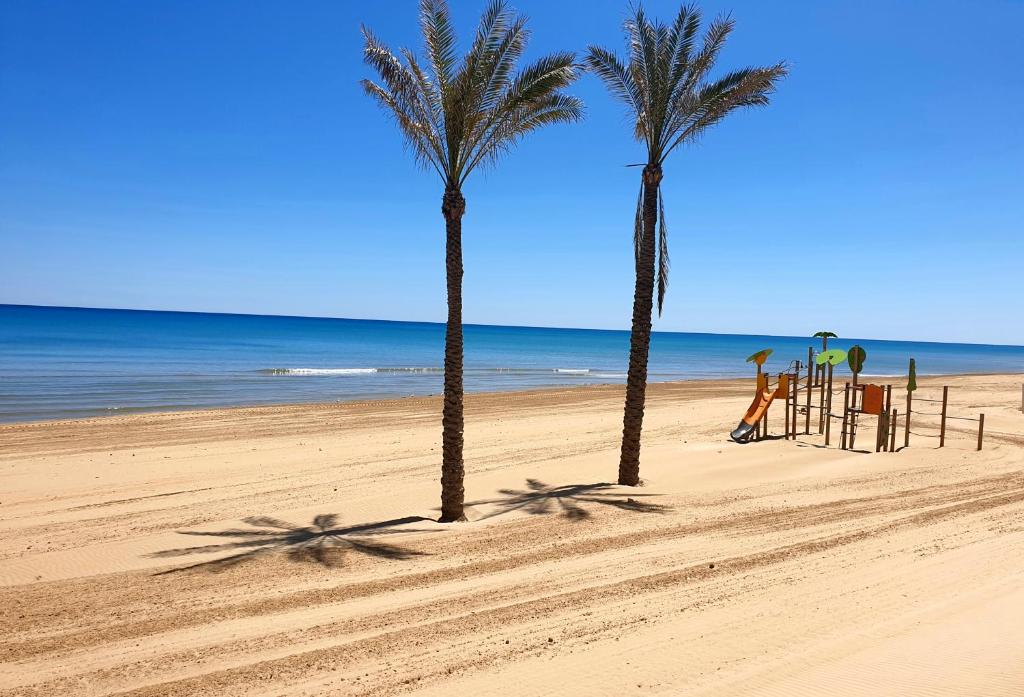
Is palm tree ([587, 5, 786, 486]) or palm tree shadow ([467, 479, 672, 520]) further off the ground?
palm tree ([587, 5, 786, 486])

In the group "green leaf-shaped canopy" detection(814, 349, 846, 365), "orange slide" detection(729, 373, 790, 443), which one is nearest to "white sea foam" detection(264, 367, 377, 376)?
"orange slide" detection(729, 373, 790, 443)

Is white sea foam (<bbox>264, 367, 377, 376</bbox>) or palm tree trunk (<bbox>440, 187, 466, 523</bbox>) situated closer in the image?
palm tree trunk (<bbox>440, 187, 466, 523</bbox>)

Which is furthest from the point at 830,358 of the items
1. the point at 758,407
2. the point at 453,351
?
the point at 453,351

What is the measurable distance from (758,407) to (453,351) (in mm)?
13004

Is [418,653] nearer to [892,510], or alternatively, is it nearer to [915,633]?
[915,633]

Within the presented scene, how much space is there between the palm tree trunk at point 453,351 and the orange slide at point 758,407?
1110 centimetres

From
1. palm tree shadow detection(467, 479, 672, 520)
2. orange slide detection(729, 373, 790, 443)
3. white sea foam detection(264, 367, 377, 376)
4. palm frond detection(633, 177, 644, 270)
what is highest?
palm frond detection(633, 177, 644, 270)

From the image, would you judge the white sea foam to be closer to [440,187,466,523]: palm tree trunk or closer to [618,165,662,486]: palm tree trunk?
[618,165,662,486]: palm tree trunk

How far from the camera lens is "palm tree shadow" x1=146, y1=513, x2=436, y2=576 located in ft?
29.8

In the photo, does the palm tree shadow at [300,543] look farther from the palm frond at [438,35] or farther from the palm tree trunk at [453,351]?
the palm frond at [438,35]

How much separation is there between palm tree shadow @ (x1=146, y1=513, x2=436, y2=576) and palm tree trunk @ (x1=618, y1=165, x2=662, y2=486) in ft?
14.8

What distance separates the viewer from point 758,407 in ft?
66.9

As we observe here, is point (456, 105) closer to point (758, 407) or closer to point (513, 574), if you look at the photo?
point (513, 574)

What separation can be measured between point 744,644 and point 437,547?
4.61 m
